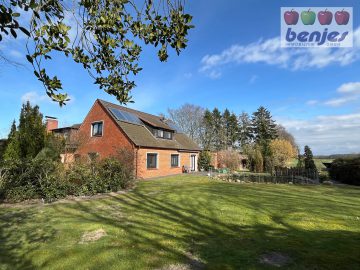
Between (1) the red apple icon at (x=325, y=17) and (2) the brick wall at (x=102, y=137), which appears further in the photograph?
(2) the brick wall at (x=102, y=137)

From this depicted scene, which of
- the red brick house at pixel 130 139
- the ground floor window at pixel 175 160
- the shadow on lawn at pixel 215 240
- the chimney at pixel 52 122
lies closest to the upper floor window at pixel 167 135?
the red brick house at pixel 130 139

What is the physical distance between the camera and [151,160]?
1013 inches

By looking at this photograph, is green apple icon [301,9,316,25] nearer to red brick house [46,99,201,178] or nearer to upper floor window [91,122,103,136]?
red brick house [46,99,201,178]

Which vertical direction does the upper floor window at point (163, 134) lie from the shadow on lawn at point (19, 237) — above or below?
above

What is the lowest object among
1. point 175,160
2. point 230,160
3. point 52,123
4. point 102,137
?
point 175,160

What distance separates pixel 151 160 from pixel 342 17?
18625mm

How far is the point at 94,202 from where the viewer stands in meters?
12.2

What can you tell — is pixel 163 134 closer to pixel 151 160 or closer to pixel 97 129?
pixel 151 160

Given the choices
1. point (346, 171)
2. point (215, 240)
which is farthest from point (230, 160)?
point (215, 240)

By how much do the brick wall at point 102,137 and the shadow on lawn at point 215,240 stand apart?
14.0m

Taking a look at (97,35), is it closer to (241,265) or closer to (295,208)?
(241,265)

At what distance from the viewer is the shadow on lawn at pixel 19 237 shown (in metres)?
5.54

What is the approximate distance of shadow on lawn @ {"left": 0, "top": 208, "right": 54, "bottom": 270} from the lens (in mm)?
5539

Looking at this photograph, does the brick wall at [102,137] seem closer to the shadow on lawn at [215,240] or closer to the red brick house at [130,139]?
the red brick house at [130,139]
